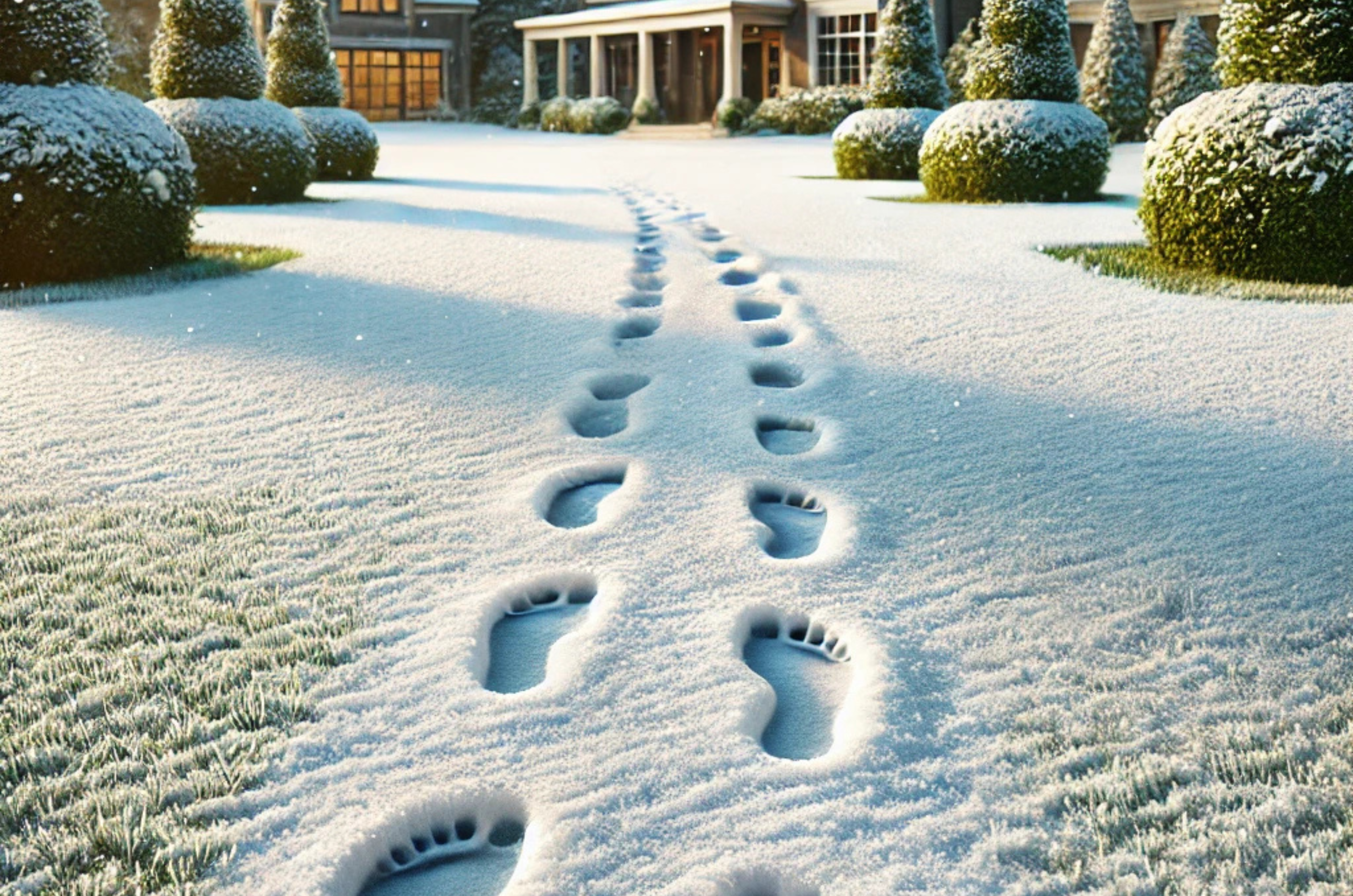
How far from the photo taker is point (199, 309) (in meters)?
5.30

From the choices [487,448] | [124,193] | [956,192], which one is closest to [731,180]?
[956,192]

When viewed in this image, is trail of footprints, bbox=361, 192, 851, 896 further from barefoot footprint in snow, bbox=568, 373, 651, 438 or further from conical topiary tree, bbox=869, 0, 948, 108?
conical topiary tree, bbox=869, 0, 948, 108

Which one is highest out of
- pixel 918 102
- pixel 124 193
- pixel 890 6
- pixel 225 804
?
pixel 890 6

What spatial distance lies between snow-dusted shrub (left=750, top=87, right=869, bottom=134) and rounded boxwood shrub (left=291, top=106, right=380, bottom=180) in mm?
11301

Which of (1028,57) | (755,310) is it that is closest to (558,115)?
(1028,57)

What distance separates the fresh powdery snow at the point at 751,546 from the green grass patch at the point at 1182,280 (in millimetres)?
266

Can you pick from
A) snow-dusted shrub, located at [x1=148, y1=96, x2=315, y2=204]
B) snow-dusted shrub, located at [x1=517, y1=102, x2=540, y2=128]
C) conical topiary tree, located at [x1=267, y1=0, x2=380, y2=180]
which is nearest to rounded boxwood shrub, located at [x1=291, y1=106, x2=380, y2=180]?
conical topiary tree, located at [x1=267, y1=0, x2=380, y2=180]

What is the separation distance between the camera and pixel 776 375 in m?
4.28

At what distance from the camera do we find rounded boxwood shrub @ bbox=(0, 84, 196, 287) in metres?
5.88

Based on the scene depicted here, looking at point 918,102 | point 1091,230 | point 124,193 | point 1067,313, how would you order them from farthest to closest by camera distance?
point 918,102 → point 1091,230 → point 124,193 → point 1067,313

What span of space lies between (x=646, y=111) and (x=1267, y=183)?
21.2 m

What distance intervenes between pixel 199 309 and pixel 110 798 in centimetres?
406

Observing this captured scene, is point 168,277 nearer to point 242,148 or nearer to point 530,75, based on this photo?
point 242,148

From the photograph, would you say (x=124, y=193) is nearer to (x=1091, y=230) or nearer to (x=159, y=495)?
(x=159, y=495)
